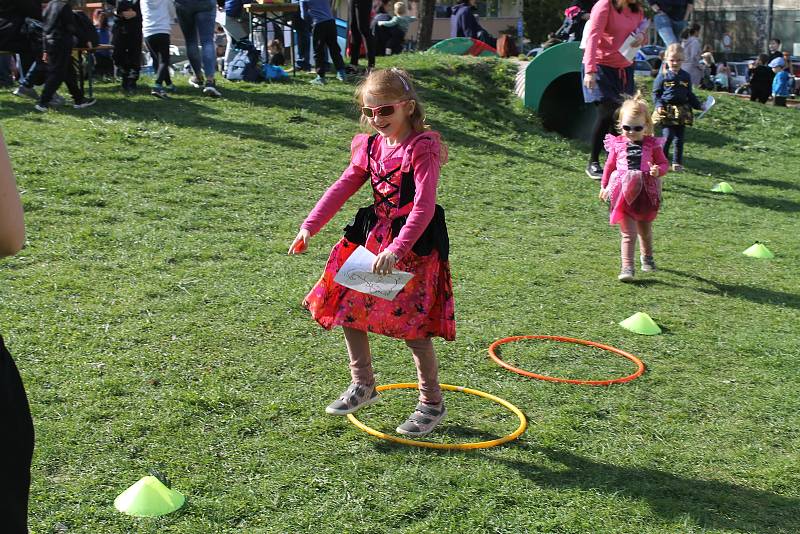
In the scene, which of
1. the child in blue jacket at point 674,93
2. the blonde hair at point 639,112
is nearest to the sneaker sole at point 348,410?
the blonde hair at point 639,112

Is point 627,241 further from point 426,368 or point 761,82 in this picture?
point 761,82

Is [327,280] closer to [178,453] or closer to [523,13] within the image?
[178,453]

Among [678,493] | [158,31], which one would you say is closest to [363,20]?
[158,31]

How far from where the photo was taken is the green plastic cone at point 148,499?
11.6 ft

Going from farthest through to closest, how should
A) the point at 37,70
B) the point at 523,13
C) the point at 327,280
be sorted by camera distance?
1. the point at 523,13
2. the point at 37,70
3. the point at 327,280

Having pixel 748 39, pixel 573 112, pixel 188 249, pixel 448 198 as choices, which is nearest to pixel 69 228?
pixel 188 249

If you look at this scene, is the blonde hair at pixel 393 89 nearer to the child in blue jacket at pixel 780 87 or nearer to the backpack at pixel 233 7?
the backpack at pixel 233 7

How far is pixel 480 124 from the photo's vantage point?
13.2 metres

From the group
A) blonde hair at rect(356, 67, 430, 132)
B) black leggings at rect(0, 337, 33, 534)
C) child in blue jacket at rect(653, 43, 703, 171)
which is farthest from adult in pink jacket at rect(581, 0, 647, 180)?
black leggings at rect(0, 337, 33, 534)

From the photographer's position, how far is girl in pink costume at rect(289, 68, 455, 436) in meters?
4.22

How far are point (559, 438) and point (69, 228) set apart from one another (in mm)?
4676

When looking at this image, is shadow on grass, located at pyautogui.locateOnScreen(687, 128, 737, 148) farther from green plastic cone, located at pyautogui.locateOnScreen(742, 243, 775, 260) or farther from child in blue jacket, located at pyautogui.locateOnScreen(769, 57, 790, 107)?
child in blue jacket, located at pyautogui.locateOnScreen(769, 57, 790, 107)

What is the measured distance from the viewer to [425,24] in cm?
2077

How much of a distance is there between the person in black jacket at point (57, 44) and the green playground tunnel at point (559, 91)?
6.71 metres
